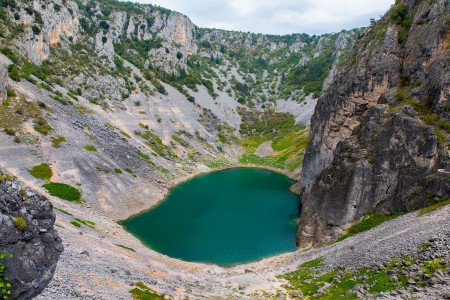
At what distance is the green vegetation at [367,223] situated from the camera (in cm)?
3931

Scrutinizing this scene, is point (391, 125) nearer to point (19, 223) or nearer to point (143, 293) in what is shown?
point (143, 293)

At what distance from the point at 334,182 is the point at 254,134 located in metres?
104

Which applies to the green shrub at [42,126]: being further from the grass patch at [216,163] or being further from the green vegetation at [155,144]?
the grass patch at [216,163]

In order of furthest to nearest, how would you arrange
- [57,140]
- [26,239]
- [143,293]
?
[57,140] < [143,293] < [26,239]

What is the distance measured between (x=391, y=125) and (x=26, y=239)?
43.7 metres

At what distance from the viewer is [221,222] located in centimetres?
6356

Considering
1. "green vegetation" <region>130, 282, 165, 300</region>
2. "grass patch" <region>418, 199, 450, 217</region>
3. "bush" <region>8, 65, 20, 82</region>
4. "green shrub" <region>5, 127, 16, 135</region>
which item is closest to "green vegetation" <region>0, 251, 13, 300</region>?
"green vegetation" <region>130, 282, 165, 300</region>

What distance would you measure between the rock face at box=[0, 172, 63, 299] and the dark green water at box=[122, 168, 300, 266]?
112ft

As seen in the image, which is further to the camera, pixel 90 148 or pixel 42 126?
pixel 90 148

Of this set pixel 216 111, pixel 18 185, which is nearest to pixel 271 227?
pixel 18 185

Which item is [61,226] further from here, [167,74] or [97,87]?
[167,74]

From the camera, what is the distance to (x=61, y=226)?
125ft

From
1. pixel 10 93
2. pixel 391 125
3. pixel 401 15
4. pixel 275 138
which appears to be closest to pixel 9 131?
pixel 10 93

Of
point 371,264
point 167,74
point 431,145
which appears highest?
point 167,74
